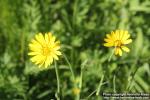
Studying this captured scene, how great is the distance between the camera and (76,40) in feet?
9.63

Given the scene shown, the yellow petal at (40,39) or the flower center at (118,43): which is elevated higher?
the yellow petal at (40,39)

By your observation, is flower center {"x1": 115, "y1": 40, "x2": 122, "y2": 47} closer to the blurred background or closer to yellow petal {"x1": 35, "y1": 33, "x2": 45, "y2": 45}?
yellow petal {"x1": 35, "y1": 33, "x2": 45, "y2": 45}

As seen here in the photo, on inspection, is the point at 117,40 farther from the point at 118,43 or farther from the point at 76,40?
the point at 76,40

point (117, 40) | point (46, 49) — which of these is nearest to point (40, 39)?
point (46, 49)

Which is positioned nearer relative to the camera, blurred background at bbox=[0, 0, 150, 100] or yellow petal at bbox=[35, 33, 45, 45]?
yellow petal at bbox=[35, 33, 45, 45]

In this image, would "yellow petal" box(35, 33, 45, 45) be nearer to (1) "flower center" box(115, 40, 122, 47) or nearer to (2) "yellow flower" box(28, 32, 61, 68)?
(2) "yellow flower" box(28, 32, 61, 68)

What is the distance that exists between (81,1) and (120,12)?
33 cm

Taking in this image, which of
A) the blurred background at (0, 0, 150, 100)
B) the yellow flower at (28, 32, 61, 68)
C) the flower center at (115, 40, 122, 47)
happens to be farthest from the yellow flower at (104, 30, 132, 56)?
the blurred background at (0, 0, 150, 100)

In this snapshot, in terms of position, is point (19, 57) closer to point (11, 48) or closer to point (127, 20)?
point (11, 48)

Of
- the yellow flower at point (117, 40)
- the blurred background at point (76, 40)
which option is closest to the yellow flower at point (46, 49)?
the yellow flower at point (117, 40)

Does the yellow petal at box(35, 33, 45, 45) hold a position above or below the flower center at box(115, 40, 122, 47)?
above

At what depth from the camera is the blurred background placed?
2.68 meters

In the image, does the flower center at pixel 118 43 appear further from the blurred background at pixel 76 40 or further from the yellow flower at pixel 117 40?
the blurred background at pixel 76 40

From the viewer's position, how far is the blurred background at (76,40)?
268cm
